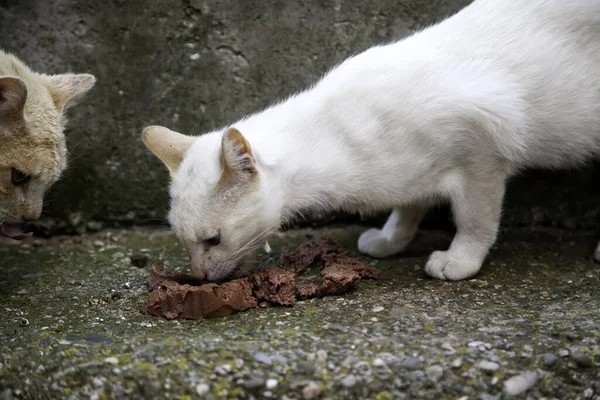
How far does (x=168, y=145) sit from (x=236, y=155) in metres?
0.39

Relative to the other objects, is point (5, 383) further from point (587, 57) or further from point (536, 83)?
point (587, 57)

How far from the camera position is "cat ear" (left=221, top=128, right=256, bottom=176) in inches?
106

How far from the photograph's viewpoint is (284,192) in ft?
9.71

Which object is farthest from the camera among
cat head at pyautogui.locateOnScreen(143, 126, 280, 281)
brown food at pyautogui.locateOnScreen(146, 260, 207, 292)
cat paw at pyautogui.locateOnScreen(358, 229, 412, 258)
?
cat paw at pyautogui.locateOnScreen(358, 229, 412, 258)

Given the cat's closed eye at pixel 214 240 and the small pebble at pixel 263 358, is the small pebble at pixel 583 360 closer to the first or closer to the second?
the small pebble at pixel 263 358

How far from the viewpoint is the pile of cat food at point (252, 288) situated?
9.20 feet

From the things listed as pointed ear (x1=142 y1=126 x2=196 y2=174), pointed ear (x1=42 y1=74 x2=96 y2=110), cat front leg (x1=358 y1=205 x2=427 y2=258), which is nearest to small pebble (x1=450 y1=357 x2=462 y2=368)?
cat front leg (x1=358 y1=205 x2=427 y2=258)

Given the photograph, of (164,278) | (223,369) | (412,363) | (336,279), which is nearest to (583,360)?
(412,363)

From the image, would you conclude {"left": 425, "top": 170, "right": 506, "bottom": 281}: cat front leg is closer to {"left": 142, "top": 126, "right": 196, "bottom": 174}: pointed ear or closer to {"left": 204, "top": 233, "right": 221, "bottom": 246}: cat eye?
{"left": 204, "top": 233, "right": 221, "bottom": 246}: cat eye

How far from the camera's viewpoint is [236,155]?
274cm

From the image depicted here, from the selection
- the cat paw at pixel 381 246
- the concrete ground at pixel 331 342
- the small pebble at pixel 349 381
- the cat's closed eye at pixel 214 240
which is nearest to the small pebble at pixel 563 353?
the concrete ground at pixel 331 342

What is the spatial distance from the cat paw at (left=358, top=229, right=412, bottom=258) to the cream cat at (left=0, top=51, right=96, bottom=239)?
1453mm

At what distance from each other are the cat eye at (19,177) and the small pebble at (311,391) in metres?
1.60

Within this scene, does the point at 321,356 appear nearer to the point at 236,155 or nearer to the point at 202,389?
the point at 202,389
